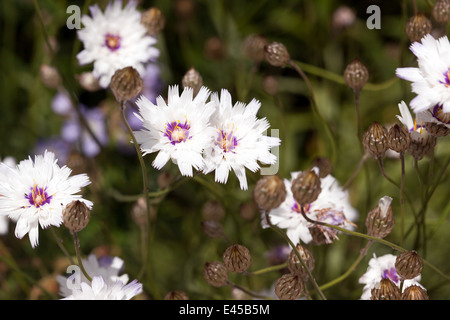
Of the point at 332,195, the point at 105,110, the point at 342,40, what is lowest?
the point at 332,195

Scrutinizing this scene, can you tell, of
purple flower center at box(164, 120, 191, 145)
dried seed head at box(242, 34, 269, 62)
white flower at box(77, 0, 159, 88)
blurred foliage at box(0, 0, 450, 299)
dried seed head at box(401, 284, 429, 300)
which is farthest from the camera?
blurred foliage at box(0, 0, 450, 299)

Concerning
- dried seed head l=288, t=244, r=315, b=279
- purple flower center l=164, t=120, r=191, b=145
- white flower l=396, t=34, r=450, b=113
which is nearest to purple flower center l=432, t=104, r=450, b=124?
white flower l=396, t=34, r=450, b=113

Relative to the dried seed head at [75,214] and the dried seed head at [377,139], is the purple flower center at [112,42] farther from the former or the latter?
the dried seed head at [377,139]

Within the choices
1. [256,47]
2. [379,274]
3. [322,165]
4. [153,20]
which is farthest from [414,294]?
[153,20]

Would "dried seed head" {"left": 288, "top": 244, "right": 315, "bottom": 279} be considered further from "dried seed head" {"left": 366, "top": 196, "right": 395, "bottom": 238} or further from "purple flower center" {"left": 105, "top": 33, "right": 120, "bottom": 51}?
"purple flower center" {"left": 105, "top": 33, "right": 120, "bottom": 51}
